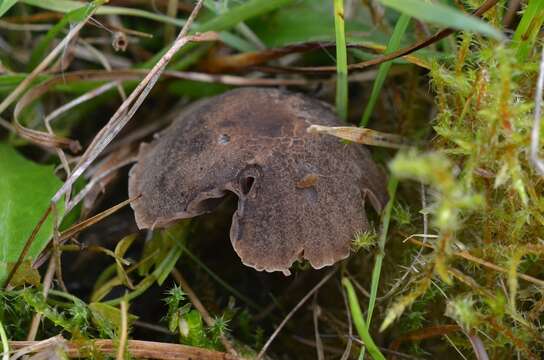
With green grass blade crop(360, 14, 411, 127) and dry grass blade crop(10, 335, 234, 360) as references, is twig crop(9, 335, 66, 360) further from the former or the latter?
green grass blade crop(360, 14, 411, 127)

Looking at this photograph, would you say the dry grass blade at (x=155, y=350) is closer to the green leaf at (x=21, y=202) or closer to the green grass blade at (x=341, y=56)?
the green leaf at (x=21, y=202)

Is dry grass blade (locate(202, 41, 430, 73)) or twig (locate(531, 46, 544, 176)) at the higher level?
twig (locate(531, 46, 544, 176))

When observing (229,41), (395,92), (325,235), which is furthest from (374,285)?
(229,41)

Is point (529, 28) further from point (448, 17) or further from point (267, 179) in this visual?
point (267, 179)

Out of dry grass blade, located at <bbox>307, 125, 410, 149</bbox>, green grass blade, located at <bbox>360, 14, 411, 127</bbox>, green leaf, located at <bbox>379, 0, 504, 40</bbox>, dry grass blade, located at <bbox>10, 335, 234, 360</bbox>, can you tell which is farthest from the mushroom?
green leaf, located at <bbox>379, 0, 504, 40</bbox>

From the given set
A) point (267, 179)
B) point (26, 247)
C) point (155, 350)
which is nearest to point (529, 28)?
point (267, 179)

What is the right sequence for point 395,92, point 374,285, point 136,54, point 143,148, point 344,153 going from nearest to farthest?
point 374,285
point 344,153
point 143,148
point 395,92
point 136,54

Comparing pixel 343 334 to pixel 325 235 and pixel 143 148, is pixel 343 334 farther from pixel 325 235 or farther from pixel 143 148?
pixel 143 148
